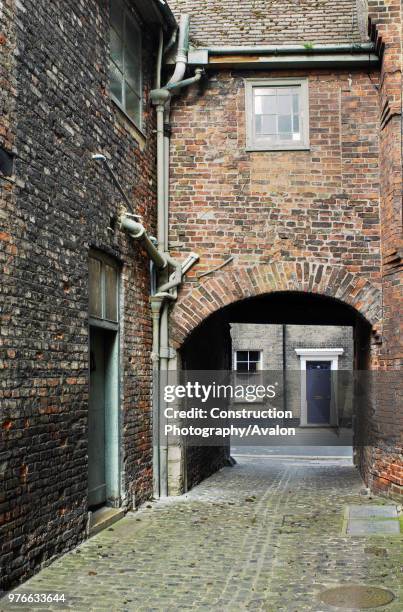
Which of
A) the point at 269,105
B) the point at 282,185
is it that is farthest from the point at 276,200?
the point at 269,105

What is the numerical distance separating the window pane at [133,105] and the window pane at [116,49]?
368 mm

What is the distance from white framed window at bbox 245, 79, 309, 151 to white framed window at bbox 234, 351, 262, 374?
56.3 feet

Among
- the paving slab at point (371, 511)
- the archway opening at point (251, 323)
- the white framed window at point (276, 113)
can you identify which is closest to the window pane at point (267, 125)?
the white framed window at point (276, 113)

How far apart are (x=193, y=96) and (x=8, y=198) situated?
565 centimetres

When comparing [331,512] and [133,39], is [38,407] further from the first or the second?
[133,39]

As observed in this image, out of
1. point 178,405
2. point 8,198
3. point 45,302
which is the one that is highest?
point 8,198

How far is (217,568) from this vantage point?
694cm

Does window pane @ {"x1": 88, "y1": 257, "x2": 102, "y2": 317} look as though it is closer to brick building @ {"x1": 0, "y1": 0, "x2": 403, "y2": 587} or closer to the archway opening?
brick building @ {"x1": 0, "y1": 0, "x2": 403, "y2": 587}

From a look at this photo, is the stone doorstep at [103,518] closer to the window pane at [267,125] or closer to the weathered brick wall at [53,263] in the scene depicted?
the weathered brick wall at [53,263]

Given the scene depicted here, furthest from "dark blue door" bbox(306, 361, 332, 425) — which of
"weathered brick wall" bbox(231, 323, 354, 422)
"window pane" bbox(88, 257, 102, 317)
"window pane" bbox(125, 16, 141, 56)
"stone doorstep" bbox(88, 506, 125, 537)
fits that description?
"window pane" bbox(88, 257, 102, 317)

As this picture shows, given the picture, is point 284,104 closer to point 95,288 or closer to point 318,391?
point 95,288

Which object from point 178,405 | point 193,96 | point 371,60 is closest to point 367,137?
point 371,60
